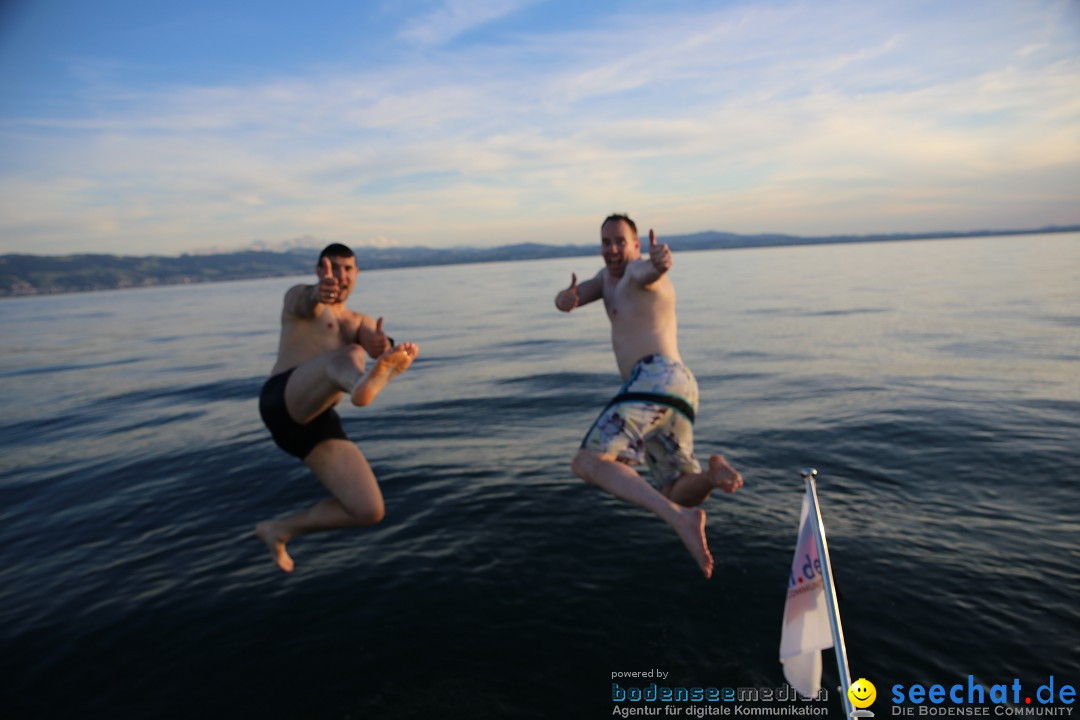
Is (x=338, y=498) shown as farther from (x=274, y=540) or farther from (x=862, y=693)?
(x=862, y=693)

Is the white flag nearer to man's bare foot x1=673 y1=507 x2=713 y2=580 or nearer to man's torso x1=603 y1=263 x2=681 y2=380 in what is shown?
man's bare foot x1=673 y1=507 x2=713 y2=580

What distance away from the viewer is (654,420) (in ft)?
20.9

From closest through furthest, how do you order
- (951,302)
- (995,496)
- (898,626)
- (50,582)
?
(898,626), (50,582), (995,496), (951,302)

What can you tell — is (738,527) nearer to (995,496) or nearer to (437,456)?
(995,496)

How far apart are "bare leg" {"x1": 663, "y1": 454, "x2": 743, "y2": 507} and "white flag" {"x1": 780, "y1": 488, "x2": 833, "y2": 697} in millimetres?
782

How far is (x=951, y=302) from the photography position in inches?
1588

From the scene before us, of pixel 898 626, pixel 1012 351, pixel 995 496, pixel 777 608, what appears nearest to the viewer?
pixel 898 626

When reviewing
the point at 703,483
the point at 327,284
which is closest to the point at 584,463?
the point at 703,483

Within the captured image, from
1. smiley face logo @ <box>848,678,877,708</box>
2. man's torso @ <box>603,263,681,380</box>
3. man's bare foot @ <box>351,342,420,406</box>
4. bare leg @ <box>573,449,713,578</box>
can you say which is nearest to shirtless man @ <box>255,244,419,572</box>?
man's bare foot @ <box>351,342,420,406</box>

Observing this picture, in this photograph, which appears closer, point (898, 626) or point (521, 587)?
point (898, 626)

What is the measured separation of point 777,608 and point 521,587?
3.22 m

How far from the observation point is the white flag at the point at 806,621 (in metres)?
4.82

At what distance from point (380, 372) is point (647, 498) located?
272 centimetres

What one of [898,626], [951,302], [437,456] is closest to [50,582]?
[437,456]
